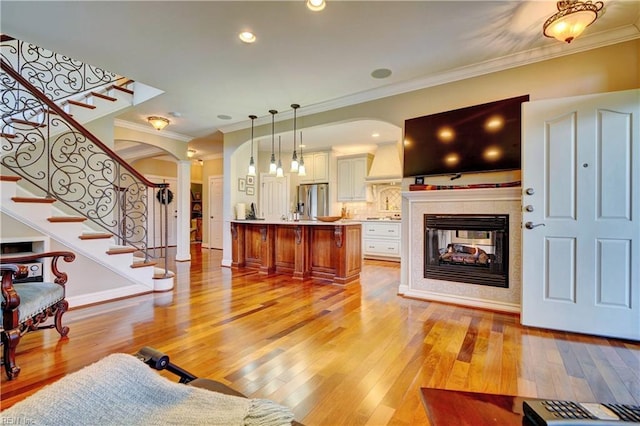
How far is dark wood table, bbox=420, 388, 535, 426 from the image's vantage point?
73cm

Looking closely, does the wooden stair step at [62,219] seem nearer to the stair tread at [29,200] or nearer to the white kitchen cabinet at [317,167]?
the stair tread at [29,200]

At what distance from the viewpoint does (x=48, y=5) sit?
7.50 ft

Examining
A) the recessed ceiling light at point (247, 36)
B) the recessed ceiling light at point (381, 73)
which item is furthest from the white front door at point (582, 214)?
the recessed ceiling light at point (247, 36)

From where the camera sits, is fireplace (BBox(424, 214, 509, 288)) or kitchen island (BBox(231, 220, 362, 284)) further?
kitchen island (BBox(231, 220, 362, 284))

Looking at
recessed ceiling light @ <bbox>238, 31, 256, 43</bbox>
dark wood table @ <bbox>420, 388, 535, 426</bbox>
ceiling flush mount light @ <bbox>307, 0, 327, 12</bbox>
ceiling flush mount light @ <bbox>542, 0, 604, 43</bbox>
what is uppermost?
recessed ceiling light @ <bbox>238, 31, 256, 43</bbox>

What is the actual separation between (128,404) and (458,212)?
342cm

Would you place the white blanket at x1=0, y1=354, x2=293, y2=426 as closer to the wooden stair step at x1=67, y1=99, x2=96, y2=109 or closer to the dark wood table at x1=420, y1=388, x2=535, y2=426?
the dark wood table at x1=420, y1=388, x2=535, y2=426

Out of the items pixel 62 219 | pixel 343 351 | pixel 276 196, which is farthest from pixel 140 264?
pixel 276 196

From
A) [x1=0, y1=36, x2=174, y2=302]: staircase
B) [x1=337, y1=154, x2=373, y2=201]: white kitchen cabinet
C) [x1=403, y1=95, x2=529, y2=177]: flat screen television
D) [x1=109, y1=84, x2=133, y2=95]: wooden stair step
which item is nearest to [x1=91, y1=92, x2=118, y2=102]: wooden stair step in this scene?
[x1=0, y1=36, x2=174, y2=302]: staircase

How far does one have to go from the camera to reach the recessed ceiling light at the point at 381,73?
331 centimetres

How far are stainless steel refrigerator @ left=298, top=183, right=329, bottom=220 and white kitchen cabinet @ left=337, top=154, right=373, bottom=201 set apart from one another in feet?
1.27

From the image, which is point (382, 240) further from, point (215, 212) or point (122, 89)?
point (122, 89)

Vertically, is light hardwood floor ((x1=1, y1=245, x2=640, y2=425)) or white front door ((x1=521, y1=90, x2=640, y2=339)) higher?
white front door ((x1=521, y1=90, x2=640, y2=339))

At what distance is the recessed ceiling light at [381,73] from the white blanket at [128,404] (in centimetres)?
343
